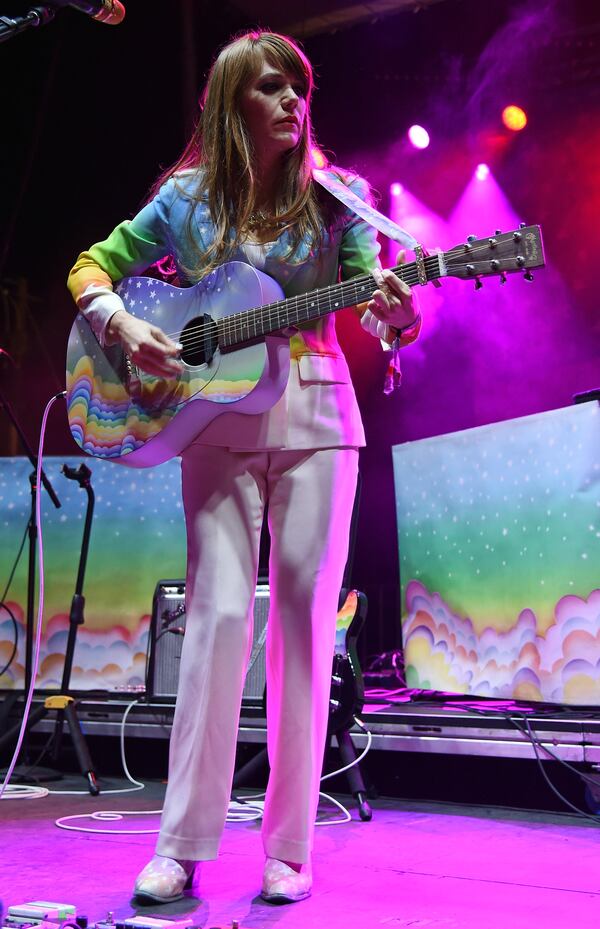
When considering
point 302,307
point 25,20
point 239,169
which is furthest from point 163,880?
point 25,20

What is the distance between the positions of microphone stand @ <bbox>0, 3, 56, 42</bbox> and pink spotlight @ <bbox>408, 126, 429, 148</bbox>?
13.7ft

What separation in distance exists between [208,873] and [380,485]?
3.70 metres

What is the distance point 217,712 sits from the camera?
2029mm

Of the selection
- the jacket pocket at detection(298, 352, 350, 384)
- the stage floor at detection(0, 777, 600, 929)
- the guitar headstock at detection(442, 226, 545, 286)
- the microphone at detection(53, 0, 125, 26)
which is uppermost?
the microphone at detection(53, 0, 125, 26)

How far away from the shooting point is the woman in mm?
2021

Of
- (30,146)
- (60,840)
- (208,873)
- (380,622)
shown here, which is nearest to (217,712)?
(208,873)

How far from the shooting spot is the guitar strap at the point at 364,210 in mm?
2048

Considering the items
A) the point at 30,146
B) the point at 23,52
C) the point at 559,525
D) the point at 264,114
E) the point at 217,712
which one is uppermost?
the point at 23,52

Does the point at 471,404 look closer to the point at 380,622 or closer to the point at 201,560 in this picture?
the point at 380,622

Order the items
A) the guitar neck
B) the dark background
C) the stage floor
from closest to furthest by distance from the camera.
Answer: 1. the stage floor
2. the guitar neck
3. the dark background

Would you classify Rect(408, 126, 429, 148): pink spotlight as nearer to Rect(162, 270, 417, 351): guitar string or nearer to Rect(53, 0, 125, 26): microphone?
Rect(53, 0, 125, 26): microphone

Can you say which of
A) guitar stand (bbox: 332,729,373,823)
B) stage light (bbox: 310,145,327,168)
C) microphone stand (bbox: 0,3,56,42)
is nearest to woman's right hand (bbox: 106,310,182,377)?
stage light (bbox: 310,145,327,168)

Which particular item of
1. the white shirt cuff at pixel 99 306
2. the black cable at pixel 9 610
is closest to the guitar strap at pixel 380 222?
the white shirt cuff at pixel 99 306

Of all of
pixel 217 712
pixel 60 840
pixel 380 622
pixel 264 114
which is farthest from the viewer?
pixel 380 622
